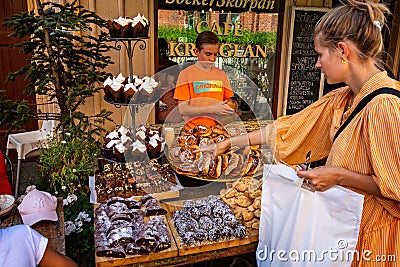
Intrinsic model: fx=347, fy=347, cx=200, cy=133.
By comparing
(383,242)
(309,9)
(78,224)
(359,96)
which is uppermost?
(309,9)

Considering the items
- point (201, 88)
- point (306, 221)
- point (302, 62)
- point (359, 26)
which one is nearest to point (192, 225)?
point (306, 221)

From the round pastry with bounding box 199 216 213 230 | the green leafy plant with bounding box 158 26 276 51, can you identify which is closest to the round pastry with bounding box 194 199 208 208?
the round pastry with bounding box 199 216 213 230

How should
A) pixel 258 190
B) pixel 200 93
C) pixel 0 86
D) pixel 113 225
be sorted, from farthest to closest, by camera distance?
pixel 0 86
pixel 200 93
pixel 258 190
pixel 113 225

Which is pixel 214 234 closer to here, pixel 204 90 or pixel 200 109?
pixel 200 109

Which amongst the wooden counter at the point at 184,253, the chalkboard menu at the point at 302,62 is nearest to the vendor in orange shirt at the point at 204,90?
the wooden counter at the point at 184,253

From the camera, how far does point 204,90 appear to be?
10.6 feet

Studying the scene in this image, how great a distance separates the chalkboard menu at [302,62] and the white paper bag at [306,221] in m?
3.76

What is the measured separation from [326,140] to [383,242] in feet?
1.85

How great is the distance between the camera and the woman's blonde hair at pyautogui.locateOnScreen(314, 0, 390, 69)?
4.43ft

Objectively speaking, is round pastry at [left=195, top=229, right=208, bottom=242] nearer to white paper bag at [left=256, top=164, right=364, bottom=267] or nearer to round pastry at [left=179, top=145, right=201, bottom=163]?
white paper bag at [left=256, top=164, right=364, bottom=267]

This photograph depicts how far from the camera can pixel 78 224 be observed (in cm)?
232

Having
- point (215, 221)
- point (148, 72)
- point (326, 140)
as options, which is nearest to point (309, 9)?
point (148, 72)

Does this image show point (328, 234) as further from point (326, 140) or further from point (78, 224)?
point (78, 224)

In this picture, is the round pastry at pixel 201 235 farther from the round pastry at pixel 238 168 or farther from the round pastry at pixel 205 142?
the round pastry at pixel 205 142
